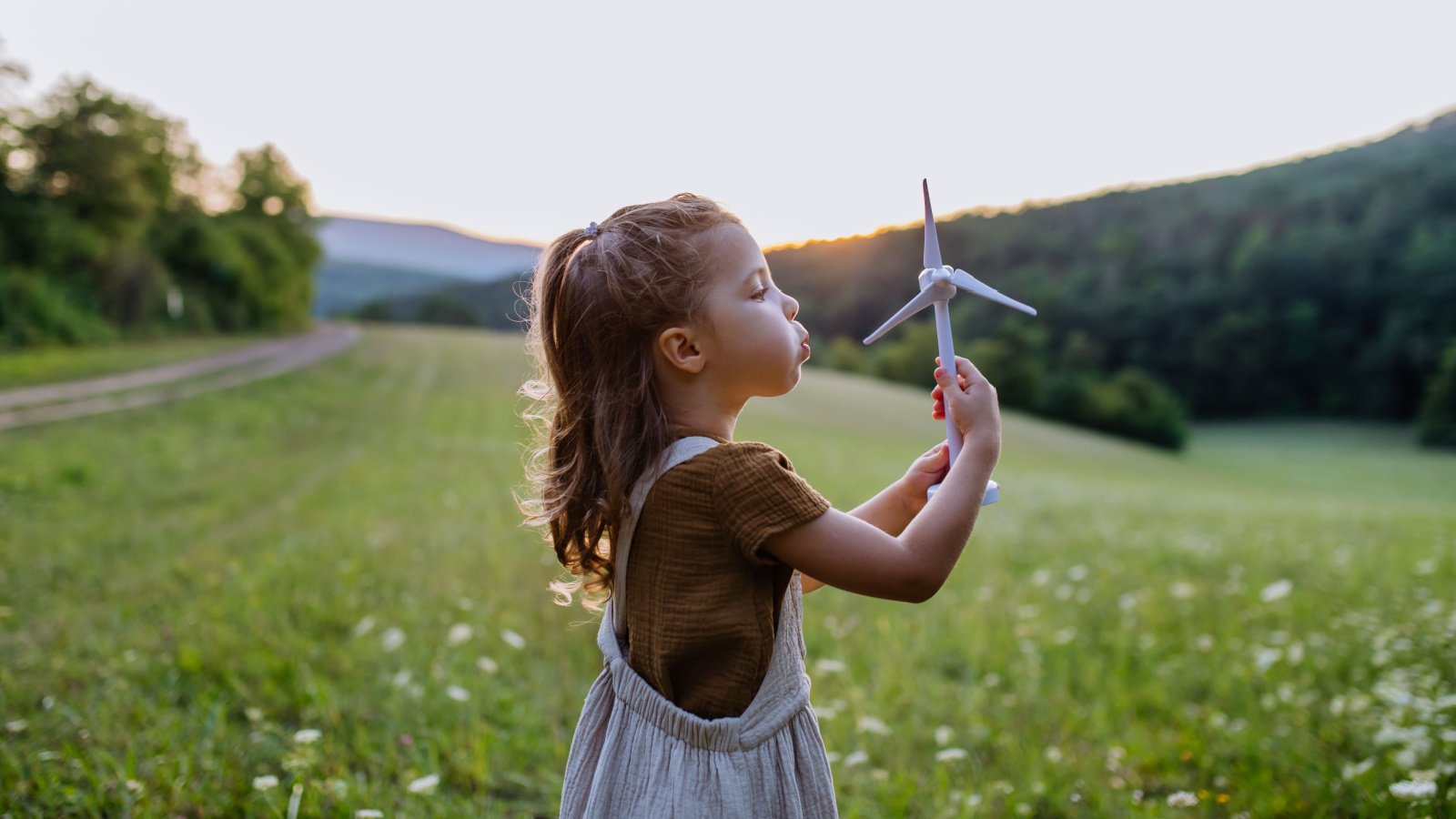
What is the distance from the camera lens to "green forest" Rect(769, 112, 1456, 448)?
423 centimetres

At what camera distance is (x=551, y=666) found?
13.3 feet

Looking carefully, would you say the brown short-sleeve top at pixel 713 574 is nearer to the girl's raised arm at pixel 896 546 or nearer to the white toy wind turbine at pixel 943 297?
the girl's raised arm at pixel 896 546

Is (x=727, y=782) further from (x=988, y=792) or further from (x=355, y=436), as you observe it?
(x=355, y=436)

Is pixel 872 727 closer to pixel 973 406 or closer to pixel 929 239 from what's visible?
pixel 973 406

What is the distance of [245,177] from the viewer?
54156 millimetres

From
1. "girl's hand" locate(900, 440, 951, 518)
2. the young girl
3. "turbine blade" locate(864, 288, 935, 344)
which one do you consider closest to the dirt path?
the young girl

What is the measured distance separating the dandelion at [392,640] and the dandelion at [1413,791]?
360cm

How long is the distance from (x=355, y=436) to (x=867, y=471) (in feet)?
30.7

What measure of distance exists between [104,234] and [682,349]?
1481 inches

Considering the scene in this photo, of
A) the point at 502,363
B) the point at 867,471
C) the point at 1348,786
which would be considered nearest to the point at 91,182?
the point at 502,363

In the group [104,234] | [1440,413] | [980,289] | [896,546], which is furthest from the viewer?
[104,234]

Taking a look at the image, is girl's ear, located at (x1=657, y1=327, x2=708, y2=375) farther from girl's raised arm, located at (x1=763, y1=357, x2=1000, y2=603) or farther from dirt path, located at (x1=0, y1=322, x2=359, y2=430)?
dirt path, located at (x1=0, y1=322, x2=359, y2=430)

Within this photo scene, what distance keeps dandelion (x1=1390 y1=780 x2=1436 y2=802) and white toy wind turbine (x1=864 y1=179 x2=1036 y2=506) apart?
1.53 m

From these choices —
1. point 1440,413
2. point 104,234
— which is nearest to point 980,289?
point 1440,413
